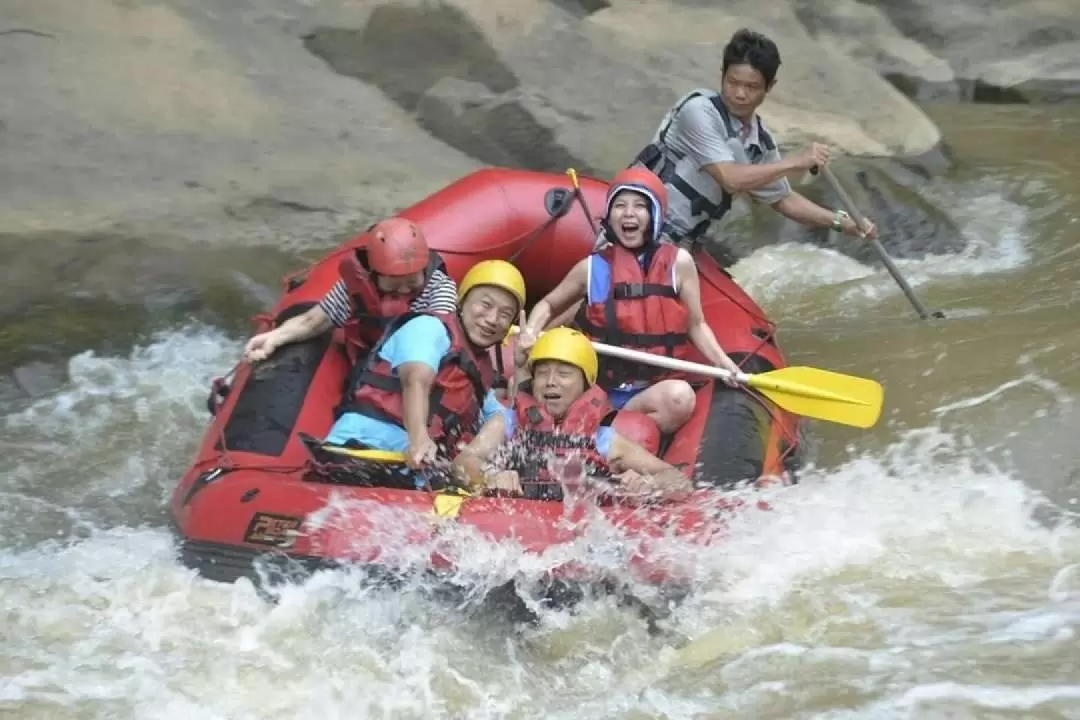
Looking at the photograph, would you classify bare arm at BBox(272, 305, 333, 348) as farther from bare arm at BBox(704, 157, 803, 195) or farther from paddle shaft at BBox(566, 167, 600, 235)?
bare arm at BBox(704, 157, 803, 195)

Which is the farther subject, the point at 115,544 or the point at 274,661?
the point at 115,544

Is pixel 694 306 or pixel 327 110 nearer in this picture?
pixel 694 306

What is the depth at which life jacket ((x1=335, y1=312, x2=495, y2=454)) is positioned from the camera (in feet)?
11.2

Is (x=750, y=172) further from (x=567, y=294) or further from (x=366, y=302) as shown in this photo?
(x=366, y=302)

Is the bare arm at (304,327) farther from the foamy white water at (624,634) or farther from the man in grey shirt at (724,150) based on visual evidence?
the man in grey shirt at (724,150)

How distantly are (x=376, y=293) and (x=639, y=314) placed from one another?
2.68 feet

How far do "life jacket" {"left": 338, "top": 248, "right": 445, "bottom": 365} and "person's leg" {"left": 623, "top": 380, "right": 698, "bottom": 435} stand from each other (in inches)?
29.0

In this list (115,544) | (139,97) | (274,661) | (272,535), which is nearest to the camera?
(274,661)

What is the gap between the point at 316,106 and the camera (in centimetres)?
710

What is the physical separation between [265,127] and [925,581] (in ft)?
15.7

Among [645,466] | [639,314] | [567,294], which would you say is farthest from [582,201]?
[645,466]

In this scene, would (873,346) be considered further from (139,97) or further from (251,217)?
Answer: (139,97)

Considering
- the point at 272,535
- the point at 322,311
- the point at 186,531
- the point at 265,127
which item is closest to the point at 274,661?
the point at 272,535

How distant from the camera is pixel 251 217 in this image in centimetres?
587
